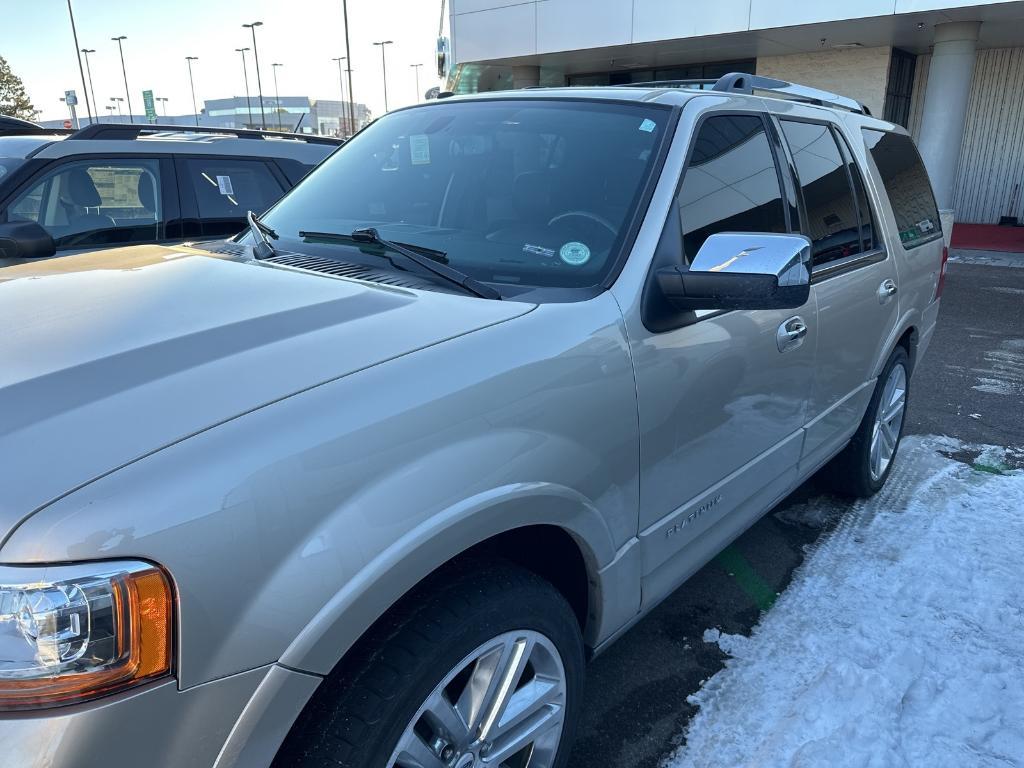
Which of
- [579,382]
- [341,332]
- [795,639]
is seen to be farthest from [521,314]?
[795,639]

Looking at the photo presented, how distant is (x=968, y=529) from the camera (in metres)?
3.66

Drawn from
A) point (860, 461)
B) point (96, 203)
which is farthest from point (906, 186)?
point (96, 203)

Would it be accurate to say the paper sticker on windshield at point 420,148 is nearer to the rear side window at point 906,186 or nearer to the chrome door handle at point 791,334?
the chrome door handle at point 791,334

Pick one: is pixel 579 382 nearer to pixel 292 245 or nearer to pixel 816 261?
pixel 292 245

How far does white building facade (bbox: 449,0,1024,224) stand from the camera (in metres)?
13.8

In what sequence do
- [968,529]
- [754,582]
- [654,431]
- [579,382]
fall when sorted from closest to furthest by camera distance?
[579,382] → [654,431] → [754,582] → [968,529]

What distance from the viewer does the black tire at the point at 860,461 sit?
384cm

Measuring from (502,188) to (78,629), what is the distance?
5.87 ft

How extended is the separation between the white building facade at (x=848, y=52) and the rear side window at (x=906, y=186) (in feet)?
33.6

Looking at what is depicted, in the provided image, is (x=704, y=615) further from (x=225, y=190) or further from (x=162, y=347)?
(x=225, y=190)

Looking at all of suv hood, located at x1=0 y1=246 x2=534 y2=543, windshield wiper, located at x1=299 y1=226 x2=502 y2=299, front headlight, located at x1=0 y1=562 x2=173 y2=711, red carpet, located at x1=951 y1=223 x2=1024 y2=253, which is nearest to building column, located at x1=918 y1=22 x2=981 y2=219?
red carpet, located at x1=951 y1=223 x2=1024 y2=253

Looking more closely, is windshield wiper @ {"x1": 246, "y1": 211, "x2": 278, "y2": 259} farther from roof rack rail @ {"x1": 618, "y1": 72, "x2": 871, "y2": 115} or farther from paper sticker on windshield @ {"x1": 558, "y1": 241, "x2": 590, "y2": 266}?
roof rack rail @ {"x1": 618, "y1": 72, "x2": 871, "y2": 115}

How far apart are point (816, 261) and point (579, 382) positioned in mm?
1529

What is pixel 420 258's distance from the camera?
2.21 metres
